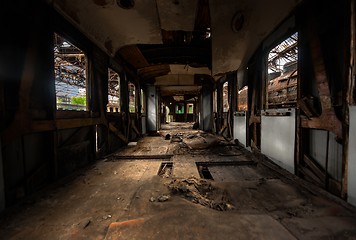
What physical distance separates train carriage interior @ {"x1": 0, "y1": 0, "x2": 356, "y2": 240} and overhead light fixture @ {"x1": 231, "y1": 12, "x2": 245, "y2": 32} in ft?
0.09

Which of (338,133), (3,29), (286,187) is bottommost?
(286,187)

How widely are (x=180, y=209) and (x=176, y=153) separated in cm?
276

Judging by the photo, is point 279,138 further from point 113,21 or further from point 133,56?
point 133,56

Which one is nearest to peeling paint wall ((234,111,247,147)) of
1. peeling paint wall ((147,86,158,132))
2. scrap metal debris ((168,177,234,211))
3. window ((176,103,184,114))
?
scrap metal debris ((168,177,234,211))

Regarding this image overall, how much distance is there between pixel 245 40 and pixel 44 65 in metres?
4.19

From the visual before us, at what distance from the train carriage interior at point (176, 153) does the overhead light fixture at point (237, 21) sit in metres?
0.03

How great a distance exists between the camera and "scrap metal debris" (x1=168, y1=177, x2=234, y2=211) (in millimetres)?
2014

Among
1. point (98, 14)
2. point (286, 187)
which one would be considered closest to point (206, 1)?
point (98, 14)

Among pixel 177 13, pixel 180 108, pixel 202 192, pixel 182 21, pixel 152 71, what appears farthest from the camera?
pixel 180 108

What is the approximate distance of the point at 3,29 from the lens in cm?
198

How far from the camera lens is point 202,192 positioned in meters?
2.37

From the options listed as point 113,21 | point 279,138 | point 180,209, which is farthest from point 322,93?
point 113,21

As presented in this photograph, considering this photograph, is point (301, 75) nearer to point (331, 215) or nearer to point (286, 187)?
point (286, 187)

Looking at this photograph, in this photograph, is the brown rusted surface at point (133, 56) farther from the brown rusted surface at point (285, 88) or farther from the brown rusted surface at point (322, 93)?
the brown rusted surface at point (285, 88)
